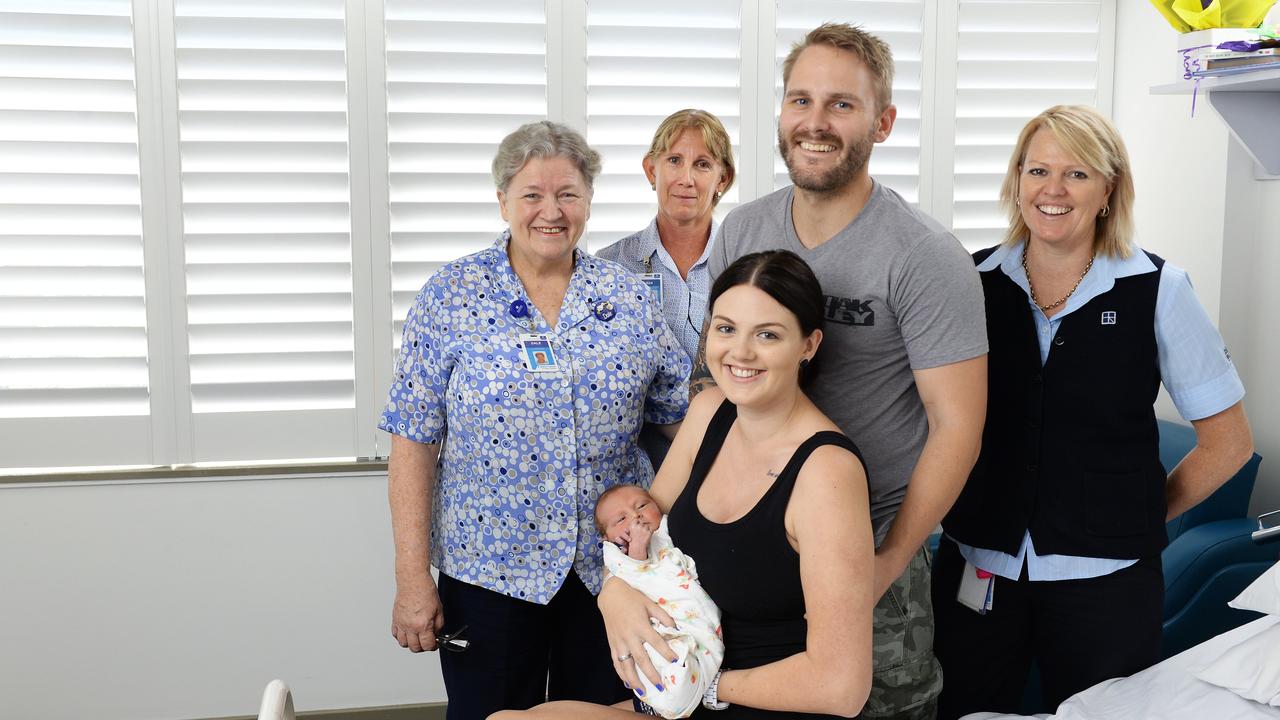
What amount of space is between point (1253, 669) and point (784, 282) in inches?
44.1

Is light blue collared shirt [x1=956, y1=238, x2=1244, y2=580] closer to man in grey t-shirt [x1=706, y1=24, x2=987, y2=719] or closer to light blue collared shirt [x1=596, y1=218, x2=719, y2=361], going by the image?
man in grey t-shirt [x1=706, y1=24, x2=987, y2=719]

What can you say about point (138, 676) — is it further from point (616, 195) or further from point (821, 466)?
point (821, 466)

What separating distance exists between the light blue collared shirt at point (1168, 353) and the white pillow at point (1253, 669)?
24 centimetres

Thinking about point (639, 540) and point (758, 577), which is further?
point (639, 540)

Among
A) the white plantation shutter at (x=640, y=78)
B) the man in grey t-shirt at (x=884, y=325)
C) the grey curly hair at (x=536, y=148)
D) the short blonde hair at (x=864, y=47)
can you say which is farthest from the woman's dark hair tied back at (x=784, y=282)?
the white plantation shutter at (x=640, y=78)

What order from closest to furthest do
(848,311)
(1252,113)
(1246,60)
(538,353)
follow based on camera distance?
(848,311) < (538,353) < (1246,60) < (1252,113)

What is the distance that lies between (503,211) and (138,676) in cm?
206

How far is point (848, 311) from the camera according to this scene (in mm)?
1813

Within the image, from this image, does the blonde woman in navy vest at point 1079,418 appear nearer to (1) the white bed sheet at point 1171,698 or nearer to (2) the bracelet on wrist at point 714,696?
(1) the white bed sheet at point 1171,698

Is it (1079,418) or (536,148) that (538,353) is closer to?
(536,148)

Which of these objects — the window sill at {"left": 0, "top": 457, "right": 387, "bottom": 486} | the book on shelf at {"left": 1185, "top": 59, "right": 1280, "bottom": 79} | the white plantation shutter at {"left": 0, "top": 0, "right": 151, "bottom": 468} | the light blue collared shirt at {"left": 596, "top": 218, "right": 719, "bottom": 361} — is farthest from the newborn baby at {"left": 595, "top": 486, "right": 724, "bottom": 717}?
the white plantation shutter at {"left": 0, "top": 0, "right": 151, "bottom": 468}

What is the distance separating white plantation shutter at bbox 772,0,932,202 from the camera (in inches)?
130

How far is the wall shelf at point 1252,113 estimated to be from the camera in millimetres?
2527

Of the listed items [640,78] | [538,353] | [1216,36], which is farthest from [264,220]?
[1216,36]
